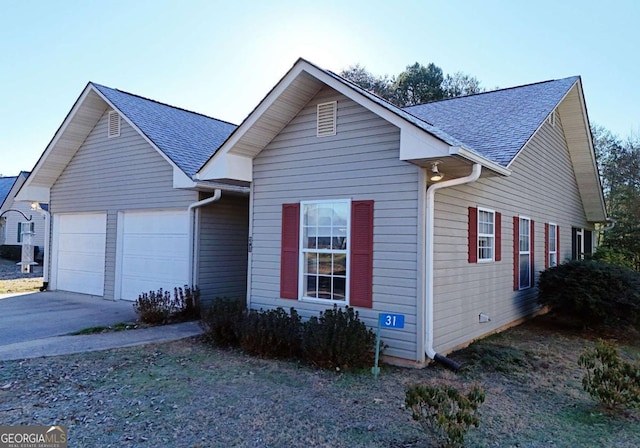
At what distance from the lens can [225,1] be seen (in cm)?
1020

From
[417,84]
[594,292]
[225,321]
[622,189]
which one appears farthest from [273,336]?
[417,84]

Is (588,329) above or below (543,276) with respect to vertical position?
below

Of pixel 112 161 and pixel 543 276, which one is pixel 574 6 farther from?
pixel 112 161

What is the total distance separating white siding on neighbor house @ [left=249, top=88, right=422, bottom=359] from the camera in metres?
6.09

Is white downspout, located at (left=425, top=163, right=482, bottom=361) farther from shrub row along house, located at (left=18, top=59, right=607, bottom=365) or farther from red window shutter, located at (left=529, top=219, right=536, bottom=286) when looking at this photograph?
red window shutter, located at (left=529, top=219, right=536, bottom=286)

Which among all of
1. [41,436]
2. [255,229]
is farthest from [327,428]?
[255,229]

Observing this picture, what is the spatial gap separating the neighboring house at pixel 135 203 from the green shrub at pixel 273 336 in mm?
3527

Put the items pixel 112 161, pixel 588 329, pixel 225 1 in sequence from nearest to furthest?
pixel 588 329 < pixel 225 1 < pixel 112 161

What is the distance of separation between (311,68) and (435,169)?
2.41 metres

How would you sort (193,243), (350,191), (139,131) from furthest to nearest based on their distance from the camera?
1. (139,131)
2. (193,243)
3. (350,191)

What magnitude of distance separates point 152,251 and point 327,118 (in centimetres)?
594

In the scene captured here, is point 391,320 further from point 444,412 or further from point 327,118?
point 327,118

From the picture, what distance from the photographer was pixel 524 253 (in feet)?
31.8

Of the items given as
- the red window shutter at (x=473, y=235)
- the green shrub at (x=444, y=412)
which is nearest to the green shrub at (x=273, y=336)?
the green shrub at (x=444, y=412)
